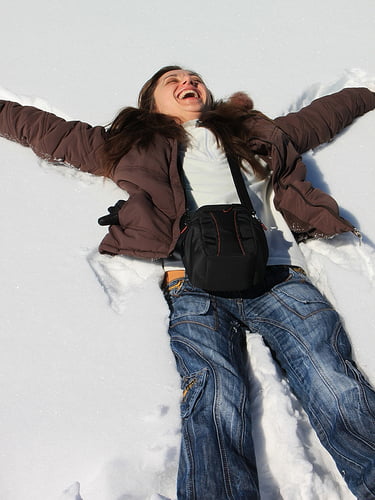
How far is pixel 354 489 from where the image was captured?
115 centimetres

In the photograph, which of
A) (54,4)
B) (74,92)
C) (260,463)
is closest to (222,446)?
(260,463)

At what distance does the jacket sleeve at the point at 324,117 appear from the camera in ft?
6.91

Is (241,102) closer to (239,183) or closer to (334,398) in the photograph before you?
(239,183)

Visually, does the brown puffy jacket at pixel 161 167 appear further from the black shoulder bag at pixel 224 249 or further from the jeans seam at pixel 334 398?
the jeans seam at pixel 334 398

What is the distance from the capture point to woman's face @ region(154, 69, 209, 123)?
196 centimetres

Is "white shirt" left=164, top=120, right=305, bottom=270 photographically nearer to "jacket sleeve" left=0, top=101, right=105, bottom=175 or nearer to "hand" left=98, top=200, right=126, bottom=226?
"hand" left=98, top=200, right=126, bottom=226

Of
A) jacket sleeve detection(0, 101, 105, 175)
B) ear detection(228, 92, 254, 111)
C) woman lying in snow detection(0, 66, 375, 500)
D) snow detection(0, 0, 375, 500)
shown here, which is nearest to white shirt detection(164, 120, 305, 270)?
woman lying in snow detection(0, 66, 375, 500)

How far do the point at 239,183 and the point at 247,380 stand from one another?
68 centimetres

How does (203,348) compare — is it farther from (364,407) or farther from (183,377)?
(364,407)

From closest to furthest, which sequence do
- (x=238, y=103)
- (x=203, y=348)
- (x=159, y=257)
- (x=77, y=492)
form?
(x=77, y=492) → (x=203, y=348) → (x=159, y=257) → (x=238, y=103)

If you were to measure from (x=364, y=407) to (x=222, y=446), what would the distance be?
38 cm

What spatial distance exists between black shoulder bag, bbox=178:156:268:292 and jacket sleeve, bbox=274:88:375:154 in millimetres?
777

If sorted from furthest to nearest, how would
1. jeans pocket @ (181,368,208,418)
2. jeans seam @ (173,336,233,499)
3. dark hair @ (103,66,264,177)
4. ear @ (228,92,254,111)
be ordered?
ear @ (228,92,254,111) < dark hair @ (103,66,264,177) < jeans pocket @ (181,368,208,418) < jeans seam @ (173,336,233,499)

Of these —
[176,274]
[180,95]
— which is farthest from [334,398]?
[180,95]
